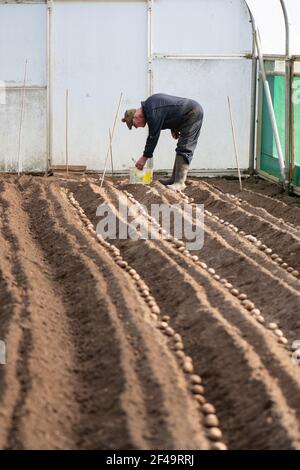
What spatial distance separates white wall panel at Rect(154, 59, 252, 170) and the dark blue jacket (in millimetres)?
1978

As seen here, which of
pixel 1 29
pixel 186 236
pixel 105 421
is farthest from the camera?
pixel 1 29

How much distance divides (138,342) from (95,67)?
956cm

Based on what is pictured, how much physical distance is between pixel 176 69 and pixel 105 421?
1079 centimetres

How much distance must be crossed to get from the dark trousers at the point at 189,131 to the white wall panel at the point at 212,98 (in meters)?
1.91

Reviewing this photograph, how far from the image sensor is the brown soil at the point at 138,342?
199 inches

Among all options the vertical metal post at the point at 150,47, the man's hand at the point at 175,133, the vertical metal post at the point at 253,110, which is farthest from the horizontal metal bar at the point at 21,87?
the vertical metal post at the point at 253,110

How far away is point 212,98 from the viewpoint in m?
15.5

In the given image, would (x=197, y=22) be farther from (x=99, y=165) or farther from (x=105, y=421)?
(x=105, y=421)

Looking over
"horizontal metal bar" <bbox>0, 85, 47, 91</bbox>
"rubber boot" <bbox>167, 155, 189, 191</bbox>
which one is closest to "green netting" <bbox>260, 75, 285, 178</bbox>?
"rubber boot" <bbox>167, 155, 189, 191</bbox>

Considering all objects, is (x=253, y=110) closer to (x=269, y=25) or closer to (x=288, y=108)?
(x=269, y=25)

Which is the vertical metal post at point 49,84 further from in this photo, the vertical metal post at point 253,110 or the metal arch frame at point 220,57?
the vertical metal post at point 253,110

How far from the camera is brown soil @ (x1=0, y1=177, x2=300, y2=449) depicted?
5.05 m

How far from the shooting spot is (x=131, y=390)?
5418mm
